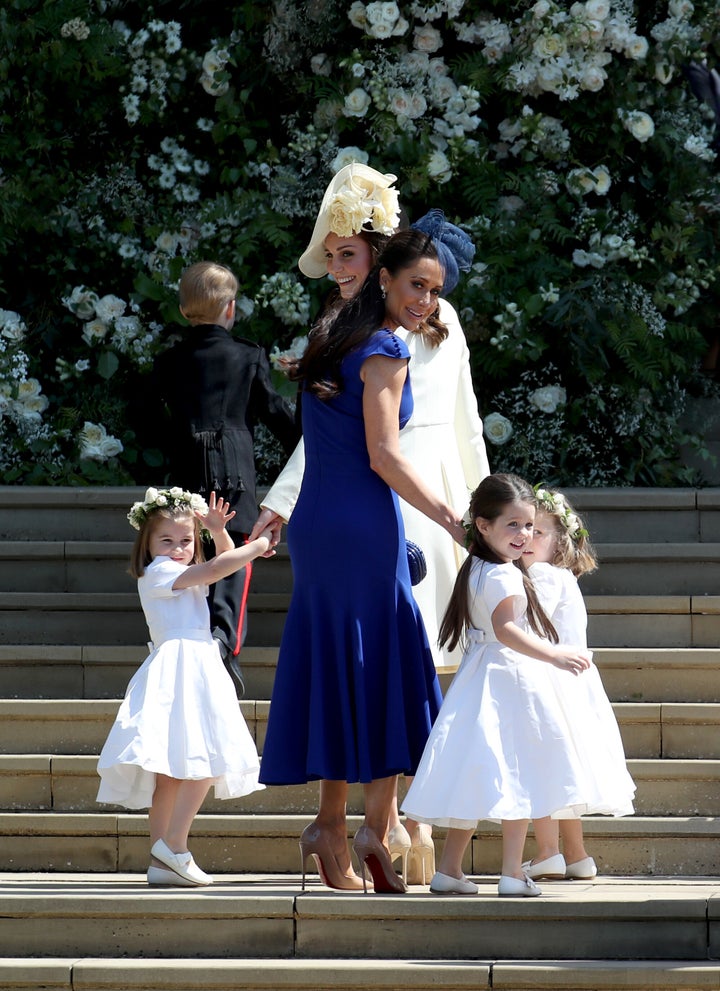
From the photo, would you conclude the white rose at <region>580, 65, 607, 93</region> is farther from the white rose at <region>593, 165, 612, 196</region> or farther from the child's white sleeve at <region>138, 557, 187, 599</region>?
the child's white sleeve at <region>138, 557, 187, 599</region>

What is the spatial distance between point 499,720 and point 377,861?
478 mm

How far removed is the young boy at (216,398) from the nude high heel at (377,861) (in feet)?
5.28

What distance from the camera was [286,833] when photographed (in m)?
5.19

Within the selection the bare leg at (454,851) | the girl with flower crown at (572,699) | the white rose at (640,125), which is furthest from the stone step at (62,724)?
the white rose at (640,125)

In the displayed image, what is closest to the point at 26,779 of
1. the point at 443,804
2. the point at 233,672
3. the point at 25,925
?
the point at 233,672

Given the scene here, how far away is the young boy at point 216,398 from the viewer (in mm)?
5918

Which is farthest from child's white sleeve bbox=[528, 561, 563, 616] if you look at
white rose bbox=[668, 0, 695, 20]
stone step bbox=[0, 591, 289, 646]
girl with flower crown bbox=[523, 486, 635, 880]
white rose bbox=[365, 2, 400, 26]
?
white rose bbox=[668, 0, 695, 20]

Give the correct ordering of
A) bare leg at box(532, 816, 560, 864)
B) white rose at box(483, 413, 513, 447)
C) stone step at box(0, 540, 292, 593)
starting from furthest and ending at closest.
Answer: white rose at box(483, 413, 513, 447), stone step at box(0, 540, 292, 593), bare leg at box(532, 816, 560, 864)

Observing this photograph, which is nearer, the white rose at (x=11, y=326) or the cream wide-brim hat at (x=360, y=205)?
the cream wide-brim hat at (x=360, y=205)

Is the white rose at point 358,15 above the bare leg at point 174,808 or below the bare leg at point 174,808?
above

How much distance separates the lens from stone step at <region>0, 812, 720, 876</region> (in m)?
5.04

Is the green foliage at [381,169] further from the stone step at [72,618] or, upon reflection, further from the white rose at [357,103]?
the stone step at [72,618]

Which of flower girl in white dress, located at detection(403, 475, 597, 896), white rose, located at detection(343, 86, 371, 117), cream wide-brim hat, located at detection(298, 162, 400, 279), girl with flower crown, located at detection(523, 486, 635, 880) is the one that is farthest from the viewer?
white rose, located at detection(343, 86, 371, 117)

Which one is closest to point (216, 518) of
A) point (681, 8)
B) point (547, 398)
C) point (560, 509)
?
point (560, 509)
